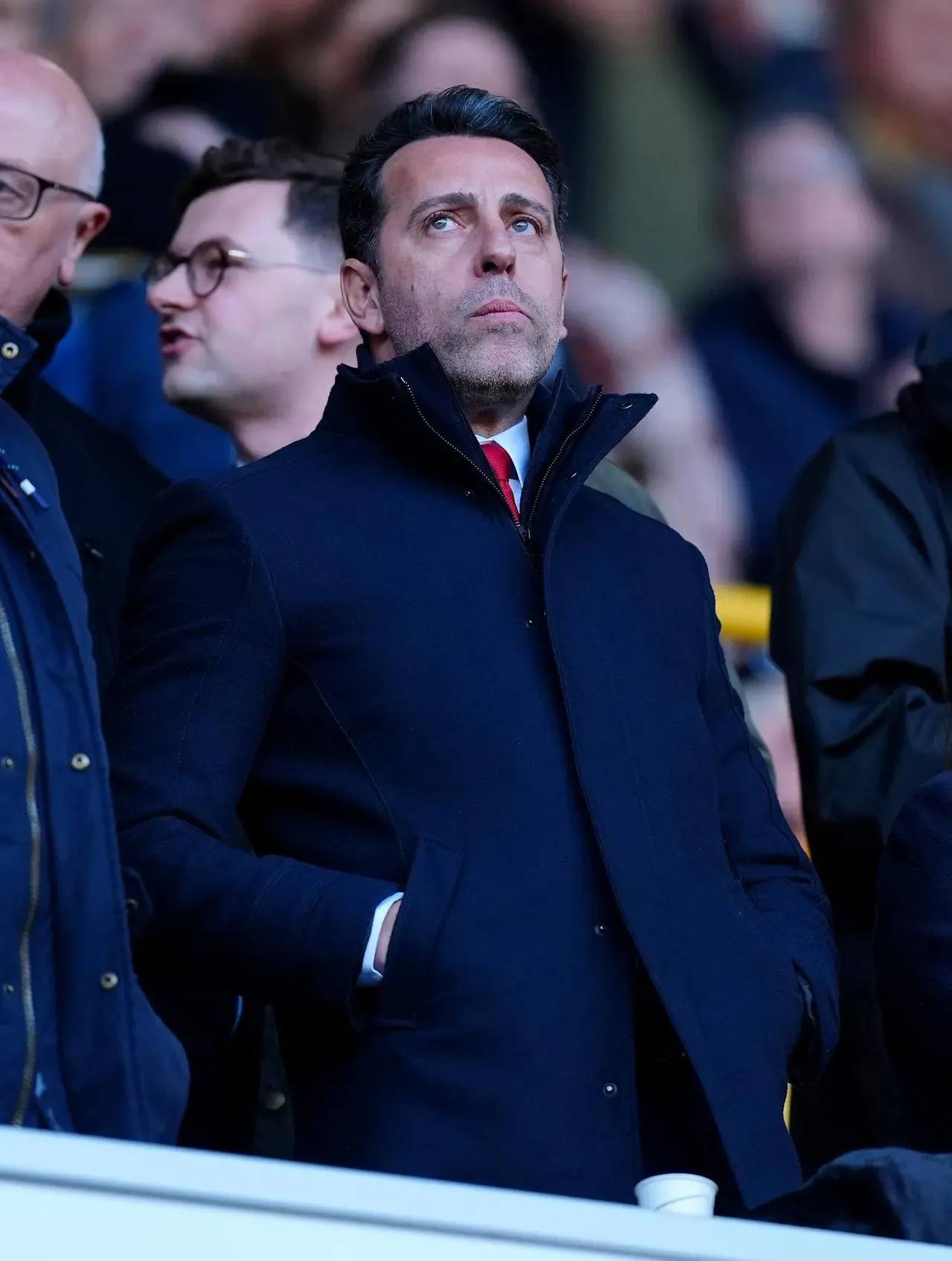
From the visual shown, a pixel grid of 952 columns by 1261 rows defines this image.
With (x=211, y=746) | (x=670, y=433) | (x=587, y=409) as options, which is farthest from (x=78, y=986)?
(x=670, y=433)

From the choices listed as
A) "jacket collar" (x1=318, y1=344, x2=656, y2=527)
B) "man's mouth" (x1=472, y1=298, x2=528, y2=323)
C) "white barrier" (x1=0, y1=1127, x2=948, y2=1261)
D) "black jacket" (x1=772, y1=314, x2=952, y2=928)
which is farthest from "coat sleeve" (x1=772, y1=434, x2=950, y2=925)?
"white barrier" (x1=0, y1=1127, x2=948, y2=1261)

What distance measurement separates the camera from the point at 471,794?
2.91 m

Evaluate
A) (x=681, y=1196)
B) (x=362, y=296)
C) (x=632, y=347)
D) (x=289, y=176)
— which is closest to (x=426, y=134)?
(x=362, y=296)

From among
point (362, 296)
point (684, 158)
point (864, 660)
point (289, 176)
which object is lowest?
point (864, 660)

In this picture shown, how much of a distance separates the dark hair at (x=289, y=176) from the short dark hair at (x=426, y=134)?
2.86 feet

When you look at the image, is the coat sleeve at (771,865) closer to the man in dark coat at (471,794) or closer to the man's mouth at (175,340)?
the man in dark coat at (471,794)

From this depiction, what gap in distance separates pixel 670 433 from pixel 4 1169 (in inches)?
155

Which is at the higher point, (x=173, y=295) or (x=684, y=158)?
(x=684, y=158)

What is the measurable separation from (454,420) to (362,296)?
0.36 m

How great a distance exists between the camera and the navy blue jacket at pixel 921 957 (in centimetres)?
297

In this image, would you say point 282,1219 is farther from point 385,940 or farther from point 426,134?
point 426,134

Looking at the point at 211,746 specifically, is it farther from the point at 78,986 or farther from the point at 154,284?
the point at 154,284

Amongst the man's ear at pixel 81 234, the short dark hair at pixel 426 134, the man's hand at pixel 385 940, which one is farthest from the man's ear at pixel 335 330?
the man's hand at pixel 385 940

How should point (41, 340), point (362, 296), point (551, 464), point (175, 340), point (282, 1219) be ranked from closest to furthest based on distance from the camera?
point (282, 1219) < point (551, 464) < point (362, 296) < point (41, 340) < point (175, 340)
